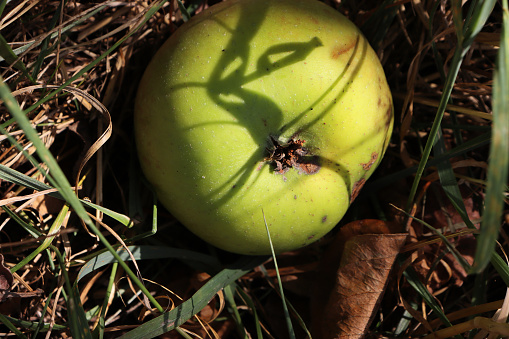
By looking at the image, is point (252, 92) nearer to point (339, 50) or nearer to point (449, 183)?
point (339, 50)

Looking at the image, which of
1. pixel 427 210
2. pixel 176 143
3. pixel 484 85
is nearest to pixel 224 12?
pixel 176 143

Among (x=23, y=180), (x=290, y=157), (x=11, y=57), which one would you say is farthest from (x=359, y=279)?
(x=11, y=57)

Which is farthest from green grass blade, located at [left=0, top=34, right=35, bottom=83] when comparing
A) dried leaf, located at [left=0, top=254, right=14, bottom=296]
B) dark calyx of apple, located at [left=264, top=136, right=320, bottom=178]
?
dark calyx of apple, located at [left=264, top=136, right=320, bottom=178]

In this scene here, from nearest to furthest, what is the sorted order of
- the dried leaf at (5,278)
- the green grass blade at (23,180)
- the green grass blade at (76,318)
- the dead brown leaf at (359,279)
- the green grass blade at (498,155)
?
the green grass blade at (498,155)
the green grass blade at (76,318)
the green grass blade at (23,180)
the dried leaf at (5,278)
the dead brown leaf at (359,279)

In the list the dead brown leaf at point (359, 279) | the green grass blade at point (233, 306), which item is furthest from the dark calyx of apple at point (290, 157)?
the green grass blade at point (233, 306)

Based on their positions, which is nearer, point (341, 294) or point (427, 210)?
point (341, 294)

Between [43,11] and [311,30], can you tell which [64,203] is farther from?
[311,30]

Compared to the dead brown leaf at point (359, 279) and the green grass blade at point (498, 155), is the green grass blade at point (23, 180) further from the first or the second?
the green grass blade at point (498, 155)
